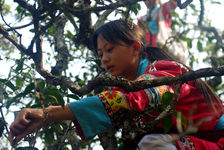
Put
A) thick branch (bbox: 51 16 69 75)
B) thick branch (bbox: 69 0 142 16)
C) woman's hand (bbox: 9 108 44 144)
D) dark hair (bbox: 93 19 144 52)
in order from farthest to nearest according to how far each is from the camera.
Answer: thick branch (bbox: 51 16 69 75) < dark hair (bbox: 93 19 144 52) < thick branch (bbox: 69 0 142 16) < woman's hand (bbox: 9 108 44 144)

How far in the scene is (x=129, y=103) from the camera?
104 centimetres

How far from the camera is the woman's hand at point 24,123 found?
97cm

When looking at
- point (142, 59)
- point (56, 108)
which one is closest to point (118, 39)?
point (142, 59)

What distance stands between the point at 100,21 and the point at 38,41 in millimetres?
542

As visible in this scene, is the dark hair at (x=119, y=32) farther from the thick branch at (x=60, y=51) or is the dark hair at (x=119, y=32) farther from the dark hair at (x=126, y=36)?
the thick branch at (x=60, y=51)

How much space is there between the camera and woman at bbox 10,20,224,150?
1006mm

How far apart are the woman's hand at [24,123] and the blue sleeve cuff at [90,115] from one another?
0.14m

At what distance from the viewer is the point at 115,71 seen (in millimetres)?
1544

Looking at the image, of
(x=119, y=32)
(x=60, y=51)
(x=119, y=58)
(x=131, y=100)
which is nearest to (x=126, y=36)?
(x=119, y=32)

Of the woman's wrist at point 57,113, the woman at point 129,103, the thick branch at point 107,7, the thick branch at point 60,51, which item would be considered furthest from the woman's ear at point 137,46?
the woman's wrist at point 57,113

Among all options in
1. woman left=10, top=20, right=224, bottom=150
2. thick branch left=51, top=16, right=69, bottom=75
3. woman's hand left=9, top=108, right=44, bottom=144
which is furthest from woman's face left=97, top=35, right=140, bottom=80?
woman's hand left=9, top=108, right=44, bottom=144

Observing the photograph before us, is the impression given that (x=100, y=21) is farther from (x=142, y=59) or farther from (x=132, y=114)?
(x=132, y=114)

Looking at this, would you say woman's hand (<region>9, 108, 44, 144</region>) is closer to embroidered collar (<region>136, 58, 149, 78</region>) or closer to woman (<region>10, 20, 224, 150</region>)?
woman (<region>10, 20, 224, 150</region>)

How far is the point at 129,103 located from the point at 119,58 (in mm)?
545
